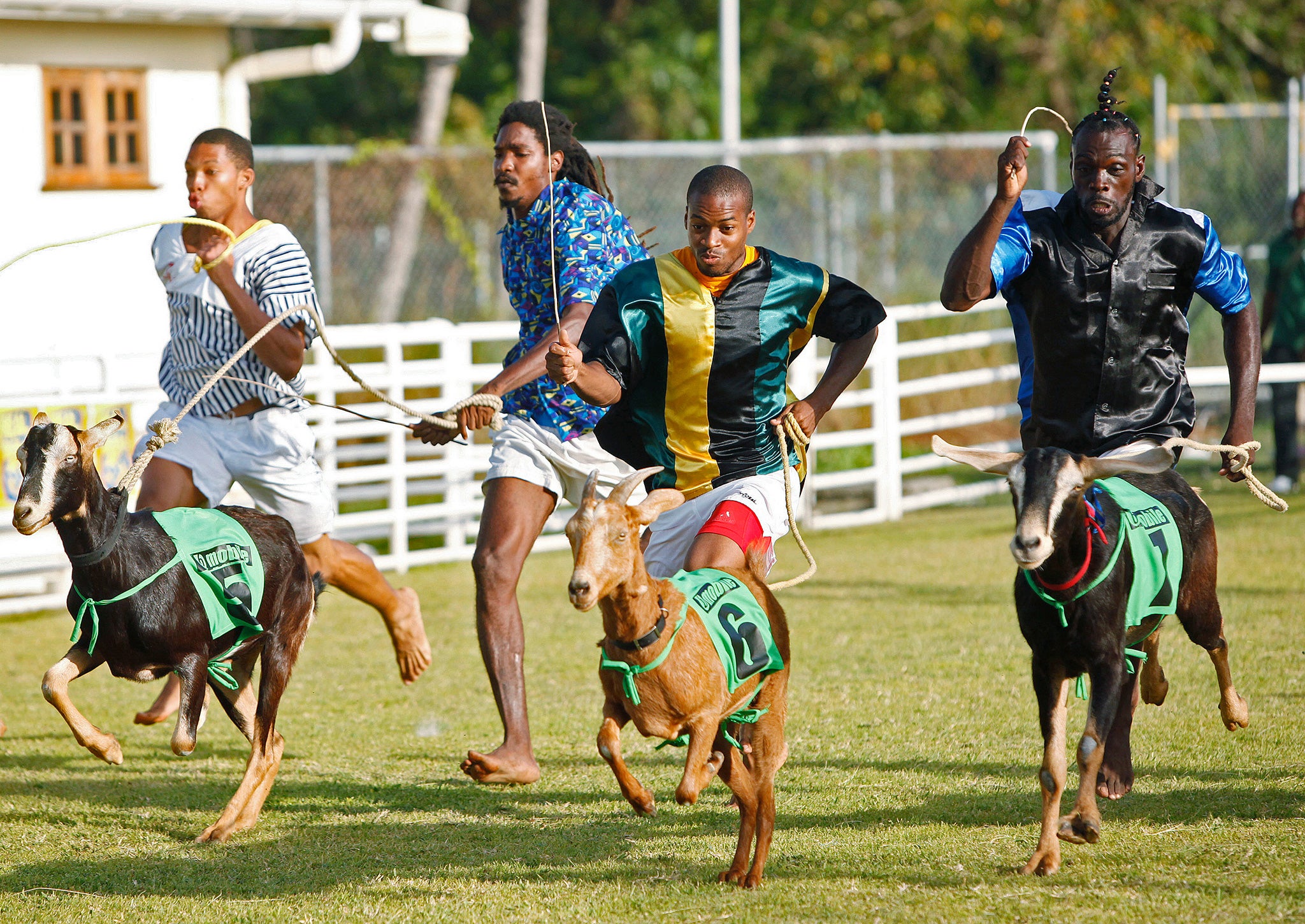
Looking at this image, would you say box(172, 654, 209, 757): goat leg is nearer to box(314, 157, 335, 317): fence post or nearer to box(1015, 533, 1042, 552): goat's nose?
box(1015, 533, 1042, 552): goat's nose

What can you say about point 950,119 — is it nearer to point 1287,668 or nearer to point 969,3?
point 969,3

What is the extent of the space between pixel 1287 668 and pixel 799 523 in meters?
5.64

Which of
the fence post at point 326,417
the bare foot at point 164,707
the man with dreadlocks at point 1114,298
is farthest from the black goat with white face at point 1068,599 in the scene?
the fence post at point 326,417

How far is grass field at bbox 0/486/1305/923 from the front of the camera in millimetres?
4812

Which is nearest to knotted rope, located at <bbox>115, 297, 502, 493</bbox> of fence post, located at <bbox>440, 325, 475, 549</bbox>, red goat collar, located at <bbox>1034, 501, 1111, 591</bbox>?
red goat collar, located at <bbox>1034, 501, 1111, 591</bbox>

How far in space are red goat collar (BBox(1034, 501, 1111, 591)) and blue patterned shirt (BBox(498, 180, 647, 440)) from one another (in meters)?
2.16

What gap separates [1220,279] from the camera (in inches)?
219

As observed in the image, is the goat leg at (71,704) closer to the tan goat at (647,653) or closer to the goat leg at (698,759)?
the tan goat at (647,653)

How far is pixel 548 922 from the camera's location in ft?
15.3

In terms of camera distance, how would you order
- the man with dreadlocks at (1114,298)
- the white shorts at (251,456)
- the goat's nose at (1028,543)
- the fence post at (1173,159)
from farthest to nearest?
the fence post at (1173,159)
the white shorts at (251,456)
the man with dreadlocks at (1114,298)
the goat's nose at (1028,543)

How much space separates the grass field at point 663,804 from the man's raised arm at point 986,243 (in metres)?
1.81

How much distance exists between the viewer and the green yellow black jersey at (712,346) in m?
5.25

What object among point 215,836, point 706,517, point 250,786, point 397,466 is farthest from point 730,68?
point 215,836

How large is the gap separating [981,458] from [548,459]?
6.92 feet
